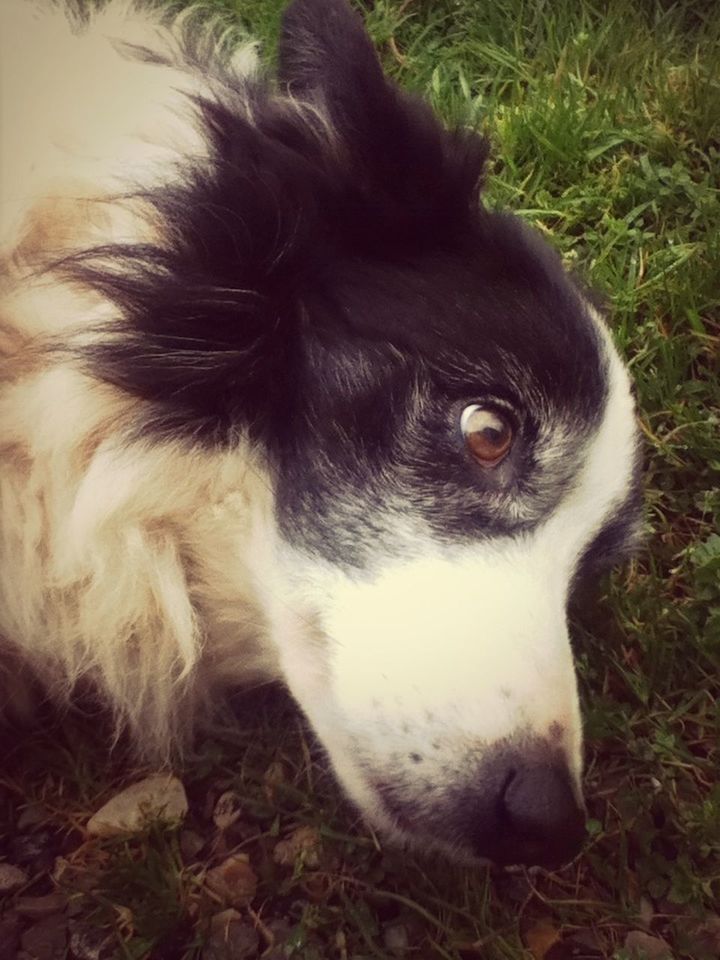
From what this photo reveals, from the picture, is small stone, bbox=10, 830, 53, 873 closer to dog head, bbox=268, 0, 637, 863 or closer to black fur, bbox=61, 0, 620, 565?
dog head, bbox=268, 0, 637, 863

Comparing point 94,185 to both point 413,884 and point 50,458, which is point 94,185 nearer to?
point 50,458

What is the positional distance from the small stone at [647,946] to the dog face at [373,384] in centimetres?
42

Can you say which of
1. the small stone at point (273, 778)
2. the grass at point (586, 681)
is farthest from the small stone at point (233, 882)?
the small stone at point (273, 778)

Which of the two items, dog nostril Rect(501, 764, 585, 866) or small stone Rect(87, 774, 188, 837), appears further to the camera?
small stone Rect(87, 774, 188, 837)

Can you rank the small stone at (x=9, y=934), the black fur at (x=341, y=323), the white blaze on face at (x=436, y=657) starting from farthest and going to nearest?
the small stone at (x=9, y=934), the black fur at (x=341, y=323), the white blaze on face at (x=436, y=657)

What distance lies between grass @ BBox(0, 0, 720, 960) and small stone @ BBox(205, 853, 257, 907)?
19 millimetres

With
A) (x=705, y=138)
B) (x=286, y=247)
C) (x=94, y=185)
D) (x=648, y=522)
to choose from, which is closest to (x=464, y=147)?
(x=286, y=247)

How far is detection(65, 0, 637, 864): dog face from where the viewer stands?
1.21 metres

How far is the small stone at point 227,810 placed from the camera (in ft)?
5.24

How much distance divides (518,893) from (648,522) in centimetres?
78

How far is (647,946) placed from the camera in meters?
1.53

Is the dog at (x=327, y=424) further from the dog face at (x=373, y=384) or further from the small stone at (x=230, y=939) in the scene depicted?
the small stone at (x=230, y=939)

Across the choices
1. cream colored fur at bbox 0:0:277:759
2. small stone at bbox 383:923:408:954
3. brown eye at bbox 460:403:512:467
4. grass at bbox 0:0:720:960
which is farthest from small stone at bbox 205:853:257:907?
brown eye at bbox 460:403:512:467

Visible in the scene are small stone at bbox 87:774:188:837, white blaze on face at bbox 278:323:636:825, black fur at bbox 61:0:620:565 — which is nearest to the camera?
white blaze on face at bbox 278:323:636:825
